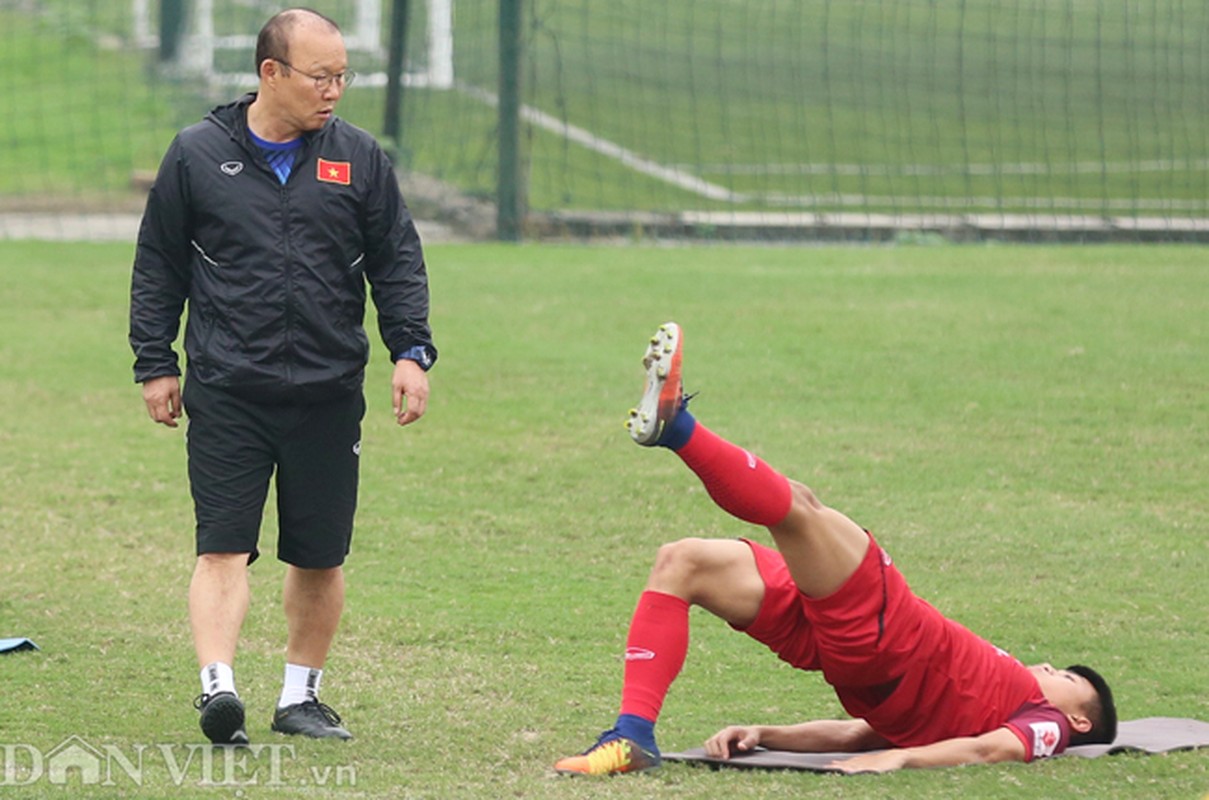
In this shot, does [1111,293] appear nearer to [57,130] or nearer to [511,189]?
[511,189]

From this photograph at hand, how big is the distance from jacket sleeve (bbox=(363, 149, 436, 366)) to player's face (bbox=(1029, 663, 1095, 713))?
78.6 inches

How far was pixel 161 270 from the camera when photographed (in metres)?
5.11

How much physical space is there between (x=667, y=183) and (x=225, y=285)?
11950 mm

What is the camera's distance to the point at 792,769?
5004 millimetres

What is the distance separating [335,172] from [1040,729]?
2.48 meters

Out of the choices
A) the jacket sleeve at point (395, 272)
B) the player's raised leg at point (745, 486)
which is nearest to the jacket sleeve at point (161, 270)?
the jacket sleeve at point (395, 272)

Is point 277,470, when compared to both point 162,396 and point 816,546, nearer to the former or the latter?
point 162,396

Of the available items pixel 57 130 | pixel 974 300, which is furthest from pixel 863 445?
pixel 57 130

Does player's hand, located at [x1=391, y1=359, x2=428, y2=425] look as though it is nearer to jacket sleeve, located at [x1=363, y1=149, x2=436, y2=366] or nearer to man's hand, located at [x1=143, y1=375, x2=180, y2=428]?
jacket sleeve, located at [x1=363, y1=149, x2=436, y2=366]

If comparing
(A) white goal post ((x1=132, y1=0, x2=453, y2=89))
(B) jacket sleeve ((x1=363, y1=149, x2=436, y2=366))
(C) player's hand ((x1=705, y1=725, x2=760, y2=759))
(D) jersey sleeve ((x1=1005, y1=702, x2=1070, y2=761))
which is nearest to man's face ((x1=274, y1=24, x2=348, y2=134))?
(B) jacket sleeve ((x1=363, y1=149, x2=436, y2=366))

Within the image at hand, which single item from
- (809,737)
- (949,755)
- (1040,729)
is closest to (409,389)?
(809,737)

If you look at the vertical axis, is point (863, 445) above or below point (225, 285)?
below

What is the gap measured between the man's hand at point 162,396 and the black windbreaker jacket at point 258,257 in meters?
0.02

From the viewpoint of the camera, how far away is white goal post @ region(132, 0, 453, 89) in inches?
659
